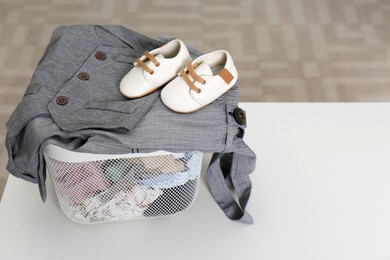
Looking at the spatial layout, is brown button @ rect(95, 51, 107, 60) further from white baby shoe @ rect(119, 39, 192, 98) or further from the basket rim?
the basket rim

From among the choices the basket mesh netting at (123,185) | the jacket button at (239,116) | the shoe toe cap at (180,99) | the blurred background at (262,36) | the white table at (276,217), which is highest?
the shoe toe cap at (180,99)

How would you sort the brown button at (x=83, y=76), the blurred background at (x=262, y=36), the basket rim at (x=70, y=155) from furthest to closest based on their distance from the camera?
the blurred background at (x=262, y=36) < the brown button at (x=83, y=76) < the basket rim at (x=70, y=155)

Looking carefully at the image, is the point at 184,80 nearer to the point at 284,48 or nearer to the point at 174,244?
the point at 174,244

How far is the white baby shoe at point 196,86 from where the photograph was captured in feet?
2.96

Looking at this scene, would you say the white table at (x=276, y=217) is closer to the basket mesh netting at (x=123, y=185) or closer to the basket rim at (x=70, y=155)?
the basket mesh netting at (x=123, y=185)

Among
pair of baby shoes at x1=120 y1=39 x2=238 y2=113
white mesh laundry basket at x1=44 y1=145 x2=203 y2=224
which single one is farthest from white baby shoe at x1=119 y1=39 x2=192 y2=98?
white mesh laundry basket at x1=44 y1=145 x2=203 y2=224

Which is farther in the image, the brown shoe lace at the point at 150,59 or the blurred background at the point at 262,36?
the blurred background at the point at 262,36

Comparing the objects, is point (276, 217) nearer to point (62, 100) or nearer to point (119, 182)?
point (119, 182)

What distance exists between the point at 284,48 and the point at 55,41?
110cm

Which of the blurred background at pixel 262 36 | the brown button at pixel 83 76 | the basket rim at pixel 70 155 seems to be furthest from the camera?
the blurred background at pixel 262 36

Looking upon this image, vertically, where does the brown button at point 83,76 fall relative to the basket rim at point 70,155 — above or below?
above

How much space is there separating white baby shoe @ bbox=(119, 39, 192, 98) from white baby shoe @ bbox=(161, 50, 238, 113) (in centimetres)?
2

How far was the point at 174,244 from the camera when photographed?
0.97 metres

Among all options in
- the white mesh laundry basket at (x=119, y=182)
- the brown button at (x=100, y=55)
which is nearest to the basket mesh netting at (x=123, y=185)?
the white mesh laundry basket at (x=119, y=182)
